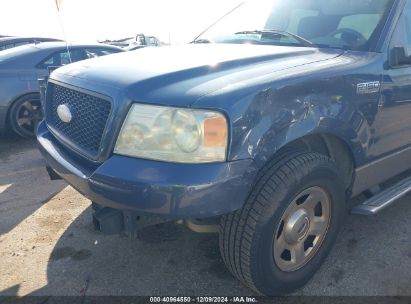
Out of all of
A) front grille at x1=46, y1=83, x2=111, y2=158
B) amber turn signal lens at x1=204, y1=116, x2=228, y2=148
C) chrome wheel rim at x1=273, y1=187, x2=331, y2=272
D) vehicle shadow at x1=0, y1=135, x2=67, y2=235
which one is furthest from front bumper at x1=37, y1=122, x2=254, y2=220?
vehicle shadow at x1=0, y1=135, x2=67, y2=235

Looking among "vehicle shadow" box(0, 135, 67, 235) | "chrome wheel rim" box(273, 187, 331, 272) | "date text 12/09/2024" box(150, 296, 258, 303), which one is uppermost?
"chrome wheel rim" box(273, 187, 331, 272)

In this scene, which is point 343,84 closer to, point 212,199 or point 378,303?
point 212,199

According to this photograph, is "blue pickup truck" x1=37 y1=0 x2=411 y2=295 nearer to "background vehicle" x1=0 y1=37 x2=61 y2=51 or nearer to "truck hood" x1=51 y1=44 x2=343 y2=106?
"truck hood" x1=51 y1=44 x2=343 y2=106

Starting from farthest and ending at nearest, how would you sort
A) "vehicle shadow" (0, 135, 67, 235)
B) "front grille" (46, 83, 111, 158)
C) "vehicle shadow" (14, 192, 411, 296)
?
"vehicle shadow" (0, 135, 67, 235) → "vehicle shadow" (14, 192, 411, 296) → "front grille" (46, 83, 111, 158)

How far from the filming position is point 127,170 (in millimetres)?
1881

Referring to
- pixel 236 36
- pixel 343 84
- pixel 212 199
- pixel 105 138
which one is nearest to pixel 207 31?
pixel 236 36

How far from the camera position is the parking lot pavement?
8.24 ft

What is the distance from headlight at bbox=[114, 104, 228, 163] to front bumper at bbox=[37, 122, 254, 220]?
5 centimetres

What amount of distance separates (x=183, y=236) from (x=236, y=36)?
5.62ft

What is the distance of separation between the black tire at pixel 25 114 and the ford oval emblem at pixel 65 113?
12.8ft

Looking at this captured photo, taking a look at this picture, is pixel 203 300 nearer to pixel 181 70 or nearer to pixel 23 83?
pixel 181 70

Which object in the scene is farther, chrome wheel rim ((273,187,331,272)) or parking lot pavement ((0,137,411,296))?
parking lot pavement ((0,137,411,296))

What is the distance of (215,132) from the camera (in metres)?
1.83

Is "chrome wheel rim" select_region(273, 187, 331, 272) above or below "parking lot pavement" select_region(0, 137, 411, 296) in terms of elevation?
above
